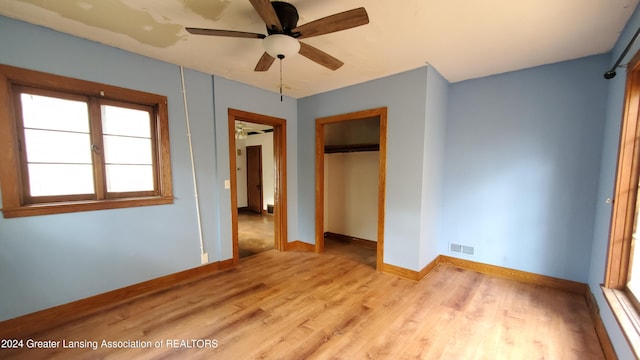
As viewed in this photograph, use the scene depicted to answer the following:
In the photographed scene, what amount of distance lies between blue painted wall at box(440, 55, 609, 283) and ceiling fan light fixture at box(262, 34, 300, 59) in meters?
2.57

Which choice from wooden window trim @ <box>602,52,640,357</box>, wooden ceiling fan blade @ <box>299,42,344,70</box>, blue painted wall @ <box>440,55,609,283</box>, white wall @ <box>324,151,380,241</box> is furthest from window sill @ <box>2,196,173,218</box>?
wooden window trim @ <box>602,52,640,357</box>

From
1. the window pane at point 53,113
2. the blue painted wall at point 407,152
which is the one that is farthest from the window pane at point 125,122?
the blue painted wall at point 407,152

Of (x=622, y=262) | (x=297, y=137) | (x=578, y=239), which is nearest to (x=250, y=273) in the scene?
(x=297, y=137)

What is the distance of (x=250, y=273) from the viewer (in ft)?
10.0

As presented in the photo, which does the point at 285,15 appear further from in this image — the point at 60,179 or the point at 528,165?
the point at 528,165

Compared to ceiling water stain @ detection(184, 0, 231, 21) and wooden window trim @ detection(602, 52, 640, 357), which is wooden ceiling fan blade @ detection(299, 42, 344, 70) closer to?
ceiling water stain @ detection(184, 0, 231, 21)

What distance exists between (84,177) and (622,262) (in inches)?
183

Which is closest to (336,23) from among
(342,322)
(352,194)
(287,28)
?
(287,28)

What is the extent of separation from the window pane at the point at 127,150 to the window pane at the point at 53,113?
21 cm

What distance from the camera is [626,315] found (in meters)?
1.55

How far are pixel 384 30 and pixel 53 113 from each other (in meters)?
2.99

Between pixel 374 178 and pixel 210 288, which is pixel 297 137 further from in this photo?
pixel 210 288

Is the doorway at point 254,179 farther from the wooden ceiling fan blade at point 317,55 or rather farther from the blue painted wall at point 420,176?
the wooden ceiling fan blade at point 317,55

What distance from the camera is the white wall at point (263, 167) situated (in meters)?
7.00
